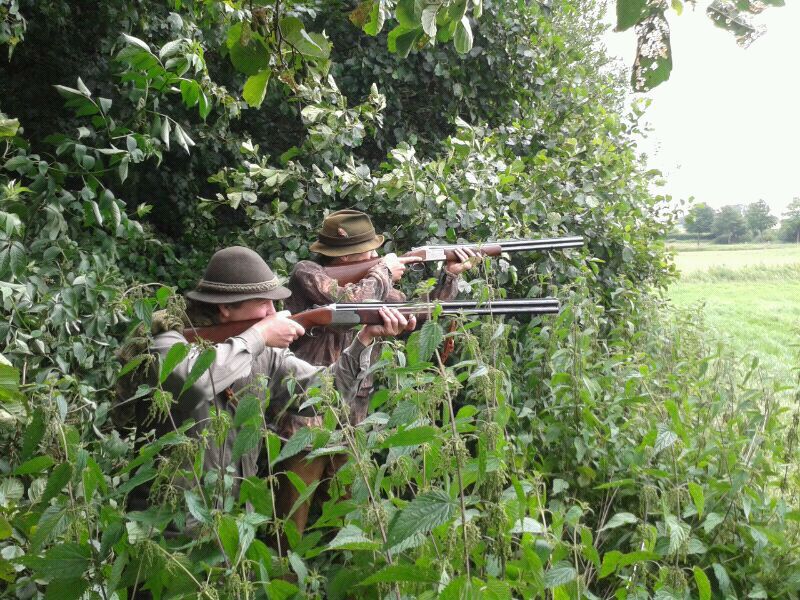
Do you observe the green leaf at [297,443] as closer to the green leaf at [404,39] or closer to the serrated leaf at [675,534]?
the green leaf at [404,39]

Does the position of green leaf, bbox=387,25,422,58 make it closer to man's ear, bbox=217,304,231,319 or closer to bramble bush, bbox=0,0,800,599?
bramble bush, bbox=0,0,800,599

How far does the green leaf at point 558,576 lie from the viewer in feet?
4.80

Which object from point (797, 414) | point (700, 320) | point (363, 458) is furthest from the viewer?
point (700, 320)

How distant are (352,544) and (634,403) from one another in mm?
1890

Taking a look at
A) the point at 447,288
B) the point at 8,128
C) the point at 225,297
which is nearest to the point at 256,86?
the point at 225,297

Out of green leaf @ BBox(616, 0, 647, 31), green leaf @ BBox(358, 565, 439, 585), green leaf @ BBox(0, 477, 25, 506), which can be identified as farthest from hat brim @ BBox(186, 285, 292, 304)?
green leaf @ BBox(616, 0, 647, 31)

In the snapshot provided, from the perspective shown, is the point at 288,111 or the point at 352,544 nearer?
the point at 352,544

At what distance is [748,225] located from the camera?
10.6 m

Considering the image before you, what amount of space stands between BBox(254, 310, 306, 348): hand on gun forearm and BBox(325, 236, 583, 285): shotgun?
4.07 ft

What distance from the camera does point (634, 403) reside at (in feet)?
9.42

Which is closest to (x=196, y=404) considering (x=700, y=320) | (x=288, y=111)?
(x=700, y=320)

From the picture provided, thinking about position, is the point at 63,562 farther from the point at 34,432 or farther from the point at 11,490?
the point at 11,490

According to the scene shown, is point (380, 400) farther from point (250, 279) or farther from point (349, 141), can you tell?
point (349, 141)

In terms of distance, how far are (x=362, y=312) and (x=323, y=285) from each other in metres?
0.86
